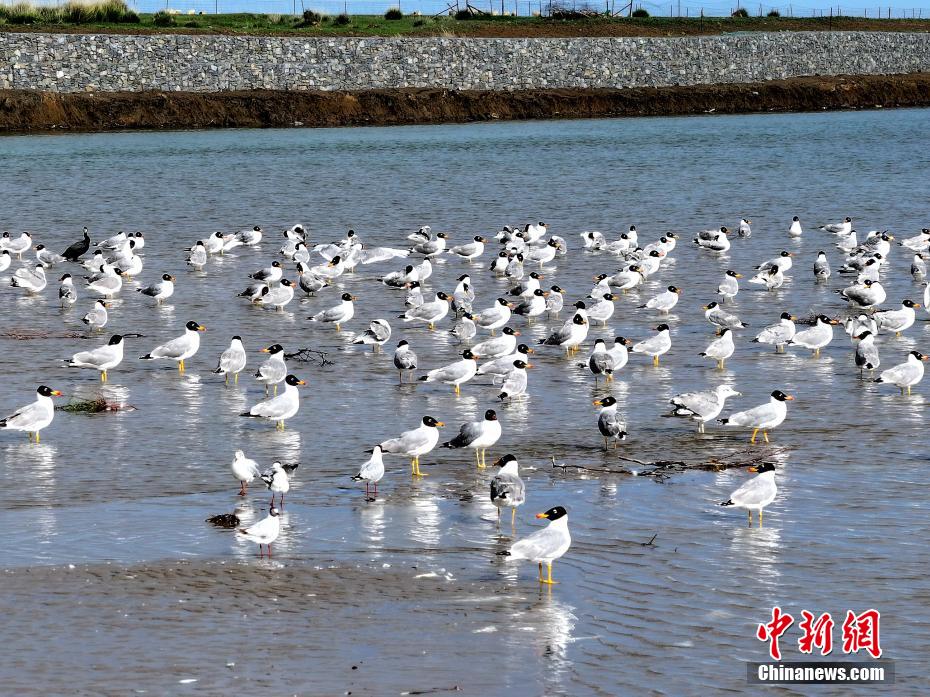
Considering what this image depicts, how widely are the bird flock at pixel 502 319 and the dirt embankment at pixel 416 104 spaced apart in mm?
47801

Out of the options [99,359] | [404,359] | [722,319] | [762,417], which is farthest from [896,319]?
[99,359]

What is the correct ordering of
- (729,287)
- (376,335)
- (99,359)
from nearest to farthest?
(99,359) → (376,335) → (729,287)

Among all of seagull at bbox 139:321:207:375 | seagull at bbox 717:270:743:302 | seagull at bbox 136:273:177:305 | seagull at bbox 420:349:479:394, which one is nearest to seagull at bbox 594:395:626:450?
seagull at bbox 420:349:479:394

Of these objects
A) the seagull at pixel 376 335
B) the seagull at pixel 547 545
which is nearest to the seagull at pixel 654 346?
the seagull at pixel 376 335

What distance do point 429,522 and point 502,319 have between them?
38.0ft

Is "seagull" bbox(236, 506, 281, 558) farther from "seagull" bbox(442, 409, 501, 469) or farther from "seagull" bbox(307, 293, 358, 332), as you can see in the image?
"seagull" bbox(307, 293, 358, 332)

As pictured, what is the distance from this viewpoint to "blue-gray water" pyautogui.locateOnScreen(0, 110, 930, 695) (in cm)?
1118

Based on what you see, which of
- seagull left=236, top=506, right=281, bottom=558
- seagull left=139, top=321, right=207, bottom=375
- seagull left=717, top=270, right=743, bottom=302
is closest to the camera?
seagull left=236, top=506, right=281, bottom=558

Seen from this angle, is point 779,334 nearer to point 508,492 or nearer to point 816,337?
point 816,337

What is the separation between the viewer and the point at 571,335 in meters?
24.0

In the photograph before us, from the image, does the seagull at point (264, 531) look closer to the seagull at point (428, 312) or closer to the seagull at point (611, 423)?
the seagull at point (611, 423)

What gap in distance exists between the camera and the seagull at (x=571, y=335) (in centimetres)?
→ 2392

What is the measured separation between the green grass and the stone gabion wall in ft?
12.7

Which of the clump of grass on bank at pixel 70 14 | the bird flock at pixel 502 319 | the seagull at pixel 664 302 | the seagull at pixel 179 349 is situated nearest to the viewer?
the bird flock at pixel 502 319
